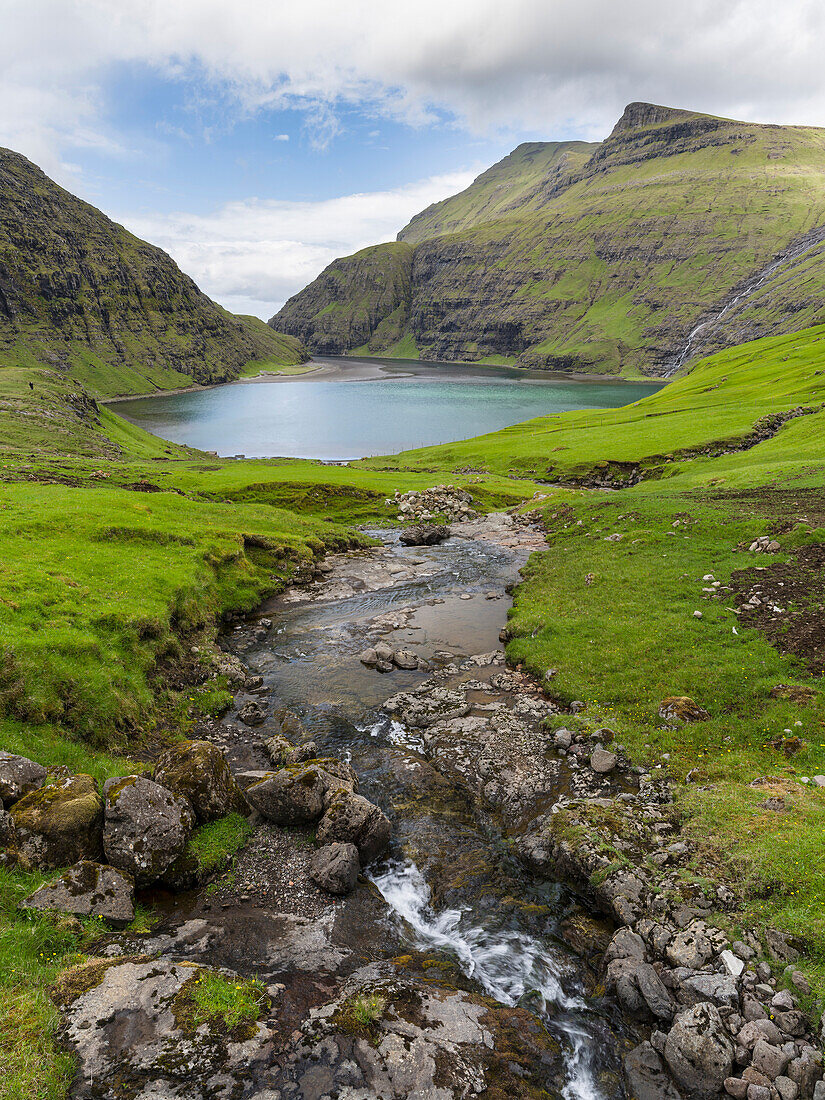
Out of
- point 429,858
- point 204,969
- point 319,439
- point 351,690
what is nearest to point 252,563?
point 351,690

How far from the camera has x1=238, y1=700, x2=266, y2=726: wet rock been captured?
25.2m

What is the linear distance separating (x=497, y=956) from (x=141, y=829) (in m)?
10.5

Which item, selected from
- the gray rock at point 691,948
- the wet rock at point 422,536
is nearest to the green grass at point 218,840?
the gray rock at point 691,948

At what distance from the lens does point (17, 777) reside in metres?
15.0

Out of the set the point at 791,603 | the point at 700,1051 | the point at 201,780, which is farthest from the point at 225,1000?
the point at 791,603

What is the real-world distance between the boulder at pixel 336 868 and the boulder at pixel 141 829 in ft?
13.3

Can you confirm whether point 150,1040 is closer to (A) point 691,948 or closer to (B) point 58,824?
(B) point 58,824

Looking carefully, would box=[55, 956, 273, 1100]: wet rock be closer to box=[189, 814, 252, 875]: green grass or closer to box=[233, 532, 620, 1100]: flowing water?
box=[189, 814, 252, 875]: green grass

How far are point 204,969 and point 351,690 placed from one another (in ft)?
54.4

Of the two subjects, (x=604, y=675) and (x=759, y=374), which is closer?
(x=604, y=675)

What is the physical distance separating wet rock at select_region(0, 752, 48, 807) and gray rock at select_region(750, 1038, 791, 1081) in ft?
60.9

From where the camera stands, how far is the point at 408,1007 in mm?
11750

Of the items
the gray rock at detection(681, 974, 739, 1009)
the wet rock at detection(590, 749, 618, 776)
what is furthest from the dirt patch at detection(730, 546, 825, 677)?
the gray rock at detection(681, 974, 739, 1009)

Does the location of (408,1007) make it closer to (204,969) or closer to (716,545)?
(204,969)
